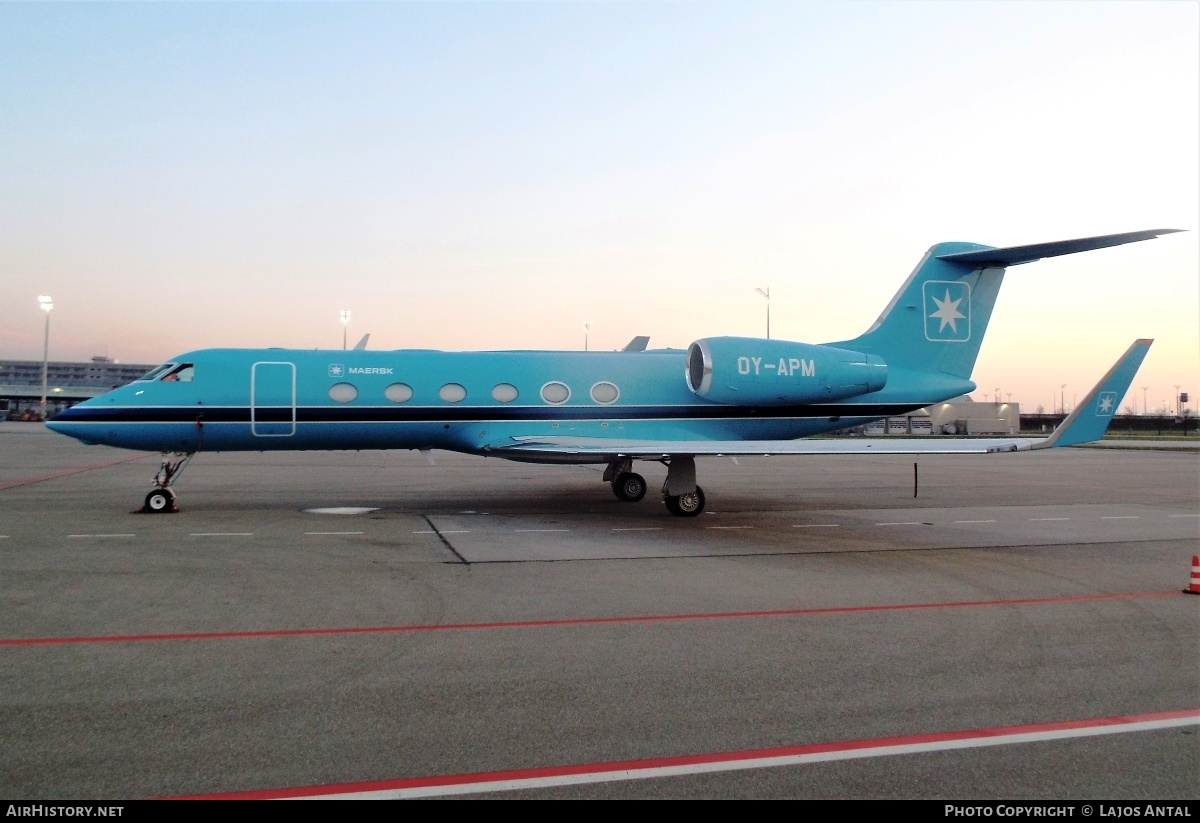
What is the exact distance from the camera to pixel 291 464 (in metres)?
28.5

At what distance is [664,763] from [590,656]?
1.96m

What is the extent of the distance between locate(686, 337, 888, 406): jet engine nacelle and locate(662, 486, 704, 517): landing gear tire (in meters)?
2.15

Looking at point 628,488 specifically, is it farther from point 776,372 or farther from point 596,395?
point 776,372

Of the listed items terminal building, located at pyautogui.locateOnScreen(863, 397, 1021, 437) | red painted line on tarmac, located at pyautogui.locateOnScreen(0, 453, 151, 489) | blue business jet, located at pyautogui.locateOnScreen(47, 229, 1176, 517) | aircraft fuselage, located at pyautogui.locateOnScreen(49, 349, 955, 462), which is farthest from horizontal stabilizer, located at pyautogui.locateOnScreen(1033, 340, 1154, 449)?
terminal building, located at pyautogui.locateOnScreen(863, 397, 1021, 437)

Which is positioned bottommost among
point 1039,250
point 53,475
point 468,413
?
point 53,475

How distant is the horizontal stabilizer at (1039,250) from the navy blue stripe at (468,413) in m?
3.11

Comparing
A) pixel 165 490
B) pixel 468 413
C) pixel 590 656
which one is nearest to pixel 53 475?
pixel 165 490

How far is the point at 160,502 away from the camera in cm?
1411

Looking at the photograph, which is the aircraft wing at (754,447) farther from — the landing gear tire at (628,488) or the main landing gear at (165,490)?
the main landing gear at (165,490)

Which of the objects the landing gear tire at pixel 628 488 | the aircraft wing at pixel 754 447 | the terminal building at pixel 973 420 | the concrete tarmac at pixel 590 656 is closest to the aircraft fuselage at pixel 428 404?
the aircraft wing at pixel 754 447

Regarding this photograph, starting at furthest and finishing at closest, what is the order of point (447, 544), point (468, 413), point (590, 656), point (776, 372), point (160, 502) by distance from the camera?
point (776, 372) → point (468, 413) → point (160, 502) → point (447, 544) → point (590, 656)

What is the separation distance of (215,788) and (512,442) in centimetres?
1116

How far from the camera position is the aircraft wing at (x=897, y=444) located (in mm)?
10742
